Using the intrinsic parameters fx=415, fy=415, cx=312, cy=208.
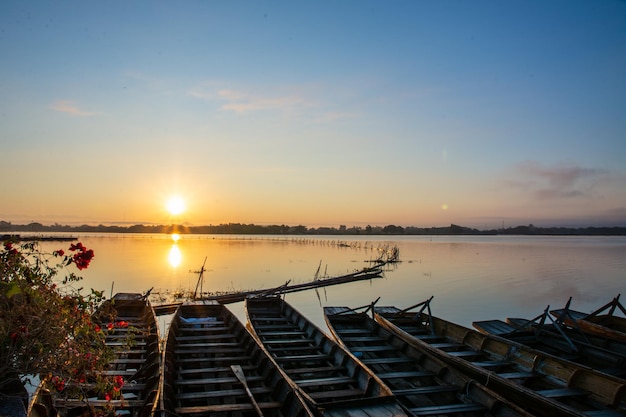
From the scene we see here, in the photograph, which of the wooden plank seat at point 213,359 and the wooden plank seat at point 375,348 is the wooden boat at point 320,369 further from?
the wooden plank seat at point 375,348

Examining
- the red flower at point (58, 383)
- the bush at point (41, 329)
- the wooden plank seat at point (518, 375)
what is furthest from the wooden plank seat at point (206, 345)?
the wooden plank seat at point (518, 375)

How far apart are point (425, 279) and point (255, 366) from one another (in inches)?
1237

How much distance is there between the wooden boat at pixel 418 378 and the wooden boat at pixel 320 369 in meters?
0.61

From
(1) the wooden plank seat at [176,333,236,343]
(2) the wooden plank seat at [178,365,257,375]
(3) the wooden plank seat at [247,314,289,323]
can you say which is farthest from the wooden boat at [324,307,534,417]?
(1) the wooden plank seat at [176,333,236,343]

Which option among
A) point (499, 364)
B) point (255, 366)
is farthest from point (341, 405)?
point (499, 364)

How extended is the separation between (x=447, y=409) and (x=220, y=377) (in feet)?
15.9

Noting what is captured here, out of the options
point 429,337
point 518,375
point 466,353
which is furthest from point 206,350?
point 518,375

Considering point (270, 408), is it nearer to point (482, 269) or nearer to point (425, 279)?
point (425, 279)

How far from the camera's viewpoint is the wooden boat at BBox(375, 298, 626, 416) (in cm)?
789

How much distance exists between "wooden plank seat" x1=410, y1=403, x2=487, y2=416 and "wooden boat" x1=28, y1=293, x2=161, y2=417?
4.75 meters

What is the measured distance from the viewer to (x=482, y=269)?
4650 centimetres

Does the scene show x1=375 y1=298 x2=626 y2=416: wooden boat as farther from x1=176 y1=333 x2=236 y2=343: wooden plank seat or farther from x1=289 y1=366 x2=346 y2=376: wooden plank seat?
x1=176 y1=333 x2=236 y2=343: wooden plank seat

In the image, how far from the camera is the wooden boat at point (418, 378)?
7.73 m

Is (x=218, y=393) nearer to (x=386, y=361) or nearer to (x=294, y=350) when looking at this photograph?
(x=294, y=350)
